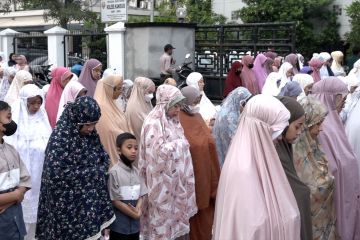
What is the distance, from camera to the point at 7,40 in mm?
16188

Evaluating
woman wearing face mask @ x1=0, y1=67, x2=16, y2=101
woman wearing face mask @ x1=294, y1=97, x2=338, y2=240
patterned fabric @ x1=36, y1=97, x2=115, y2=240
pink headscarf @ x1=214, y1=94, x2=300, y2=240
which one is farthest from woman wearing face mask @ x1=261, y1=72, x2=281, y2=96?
pink headscarf @ x1=214, y1=94, x2=300, y2=240

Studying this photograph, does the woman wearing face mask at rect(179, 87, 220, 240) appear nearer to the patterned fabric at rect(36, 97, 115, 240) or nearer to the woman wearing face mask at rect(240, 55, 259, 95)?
the patterned fabric at rect(36, 97, 115, 240)

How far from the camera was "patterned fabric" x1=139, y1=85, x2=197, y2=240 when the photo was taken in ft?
13.9

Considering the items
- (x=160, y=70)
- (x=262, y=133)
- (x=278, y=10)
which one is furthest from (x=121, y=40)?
(x=278, y=10)

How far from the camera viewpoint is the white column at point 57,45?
14.3 meters

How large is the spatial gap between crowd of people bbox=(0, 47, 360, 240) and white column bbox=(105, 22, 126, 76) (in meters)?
7.29

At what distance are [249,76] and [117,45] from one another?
12.7ft

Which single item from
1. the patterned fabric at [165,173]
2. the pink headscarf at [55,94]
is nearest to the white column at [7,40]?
the pink headscarf at [55,94]

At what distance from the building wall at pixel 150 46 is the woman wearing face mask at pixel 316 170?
27.2ft

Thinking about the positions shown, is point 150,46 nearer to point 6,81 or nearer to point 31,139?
point 6,81

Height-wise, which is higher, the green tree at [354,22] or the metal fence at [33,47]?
the green tree at [354,22]

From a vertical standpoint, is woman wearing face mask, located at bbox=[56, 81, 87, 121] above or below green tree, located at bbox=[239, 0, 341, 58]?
below

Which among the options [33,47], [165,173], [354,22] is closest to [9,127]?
[165,173]

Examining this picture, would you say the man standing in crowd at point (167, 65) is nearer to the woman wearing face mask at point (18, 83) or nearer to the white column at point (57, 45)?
the white column at point (57, 45)
